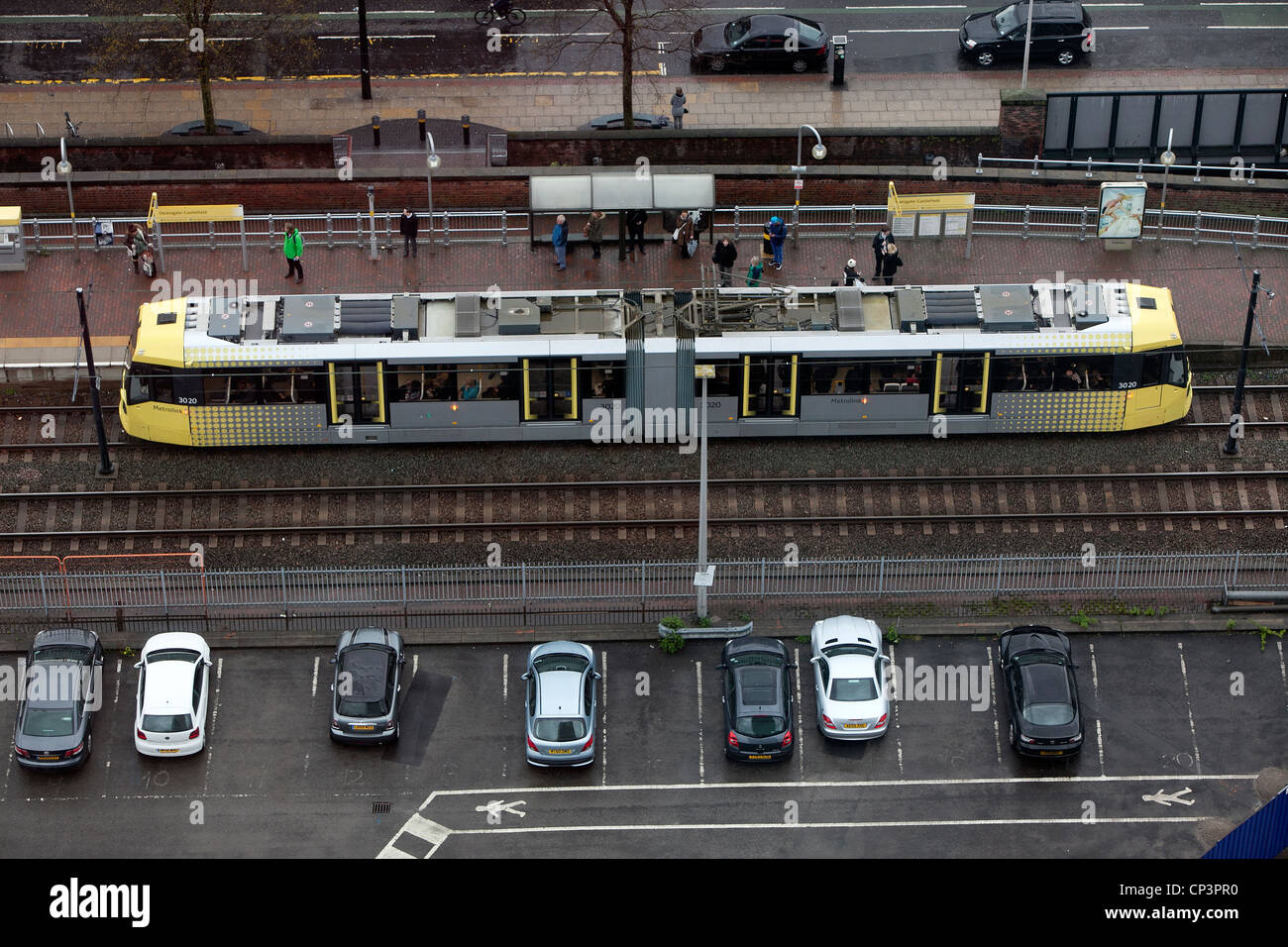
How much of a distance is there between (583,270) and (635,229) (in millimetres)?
1670

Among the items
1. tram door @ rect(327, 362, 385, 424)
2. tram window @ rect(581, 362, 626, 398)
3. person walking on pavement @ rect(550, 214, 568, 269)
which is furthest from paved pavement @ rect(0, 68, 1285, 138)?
tram door @ rect(327, 362, 385, 424)

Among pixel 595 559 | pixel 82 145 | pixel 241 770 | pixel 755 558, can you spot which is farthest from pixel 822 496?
pixel 82 145

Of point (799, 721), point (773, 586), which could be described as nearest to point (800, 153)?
point (773, 586)

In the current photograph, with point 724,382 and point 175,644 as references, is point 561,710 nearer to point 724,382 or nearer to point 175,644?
point 175,644

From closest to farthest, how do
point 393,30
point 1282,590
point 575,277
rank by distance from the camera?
point 1282,590
point 575,277
point 393,30

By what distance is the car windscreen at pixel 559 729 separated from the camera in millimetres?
44750

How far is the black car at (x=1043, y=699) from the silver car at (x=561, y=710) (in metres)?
8.50

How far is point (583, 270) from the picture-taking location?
56.3 metres

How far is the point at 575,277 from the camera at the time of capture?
56.1 metres

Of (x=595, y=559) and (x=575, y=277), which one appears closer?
(x=595, y=559)

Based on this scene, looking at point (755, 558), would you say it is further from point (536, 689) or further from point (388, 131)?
point (388, 131)

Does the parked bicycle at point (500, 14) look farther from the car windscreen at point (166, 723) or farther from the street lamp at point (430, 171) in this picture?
the car windscreen at point (166, 723)

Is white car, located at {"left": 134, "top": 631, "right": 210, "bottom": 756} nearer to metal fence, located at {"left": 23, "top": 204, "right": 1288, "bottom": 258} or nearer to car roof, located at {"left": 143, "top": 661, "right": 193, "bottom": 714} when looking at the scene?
car roof, located at {"left": 143, "top": 661, "right": 193, "bottom": 714}

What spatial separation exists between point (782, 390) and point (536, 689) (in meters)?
9.88
